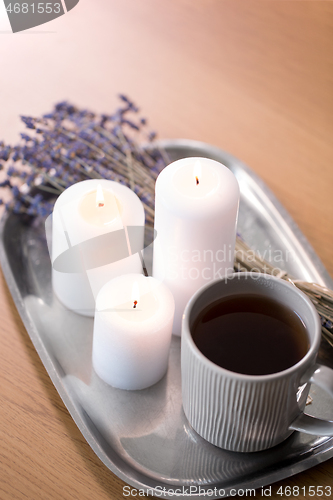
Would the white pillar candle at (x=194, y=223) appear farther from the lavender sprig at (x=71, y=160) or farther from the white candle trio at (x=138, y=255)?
the lavender sprig at (x=71, y=160)

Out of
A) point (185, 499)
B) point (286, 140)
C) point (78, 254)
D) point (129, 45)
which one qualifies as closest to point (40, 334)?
point (78, 254)

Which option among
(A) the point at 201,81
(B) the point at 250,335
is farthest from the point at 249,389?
(A) the point at 201,81

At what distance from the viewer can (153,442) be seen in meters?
0.43

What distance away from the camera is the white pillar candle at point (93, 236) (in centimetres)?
47

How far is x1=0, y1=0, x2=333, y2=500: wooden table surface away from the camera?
63 centimetres

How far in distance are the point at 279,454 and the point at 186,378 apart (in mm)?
103

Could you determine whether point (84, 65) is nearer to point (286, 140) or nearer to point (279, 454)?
point (286, 140)

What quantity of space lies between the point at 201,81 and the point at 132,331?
47 cm

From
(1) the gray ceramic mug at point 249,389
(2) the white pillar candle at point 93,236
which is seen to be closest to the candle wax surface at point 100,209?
(2) the white pillar candle at point 93,236

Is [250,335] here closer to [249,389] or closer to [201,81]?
[249,389]

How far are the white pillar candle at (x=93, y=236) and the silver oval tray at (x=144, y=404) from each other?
47 millimetres

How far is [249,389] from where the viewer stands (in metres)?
0.35

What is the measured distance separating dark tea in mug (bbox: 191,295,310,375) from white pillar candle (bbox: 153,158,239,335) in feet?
0.16

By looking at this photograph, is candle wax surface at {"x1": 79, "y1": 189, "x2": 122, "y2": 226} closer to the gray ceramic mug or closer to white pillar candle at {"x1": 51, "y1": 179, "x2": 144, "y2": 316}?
white pillar candle at {"x1": 51, "y1": 179, "x2": 144, "y2": 316}
